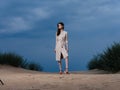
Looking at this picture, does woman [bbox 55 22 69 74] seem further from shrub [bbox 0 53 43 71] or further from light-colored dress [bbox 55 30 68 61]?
shrub [bbox 0 53 43 71]

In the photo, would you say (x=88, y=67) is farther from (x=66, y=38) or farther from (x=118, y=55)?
(x=66, y=38)

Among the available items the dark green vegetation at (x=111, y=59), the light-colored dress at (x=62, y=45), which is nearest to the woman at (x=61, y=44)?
the light-colored dress at (x=62, y=45)

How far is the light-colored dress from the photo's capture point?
17094mm

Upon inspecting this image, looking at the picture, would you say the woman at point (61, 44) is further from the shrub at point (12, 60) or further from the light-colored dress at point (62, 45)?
the shrub at point (12, 60)

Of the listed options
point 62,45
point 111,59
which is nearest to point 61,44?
point 62,45

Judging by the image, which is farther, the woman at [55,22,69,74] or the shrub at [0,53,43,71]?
the shrub at [0,53,43,71]

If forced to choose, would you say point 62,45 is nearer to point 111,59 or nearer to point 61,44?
point 61,44

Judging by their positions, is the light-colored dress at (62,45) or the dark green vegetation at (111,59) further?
the dark green vegetation at (111,59)

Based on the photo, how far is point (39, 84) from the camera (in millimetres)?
12414

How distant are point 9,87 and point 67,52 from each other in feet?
18.1

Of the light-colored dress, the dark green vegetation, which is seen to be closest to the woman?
the light-colored dress

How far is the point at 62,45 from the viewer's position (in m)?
17.2

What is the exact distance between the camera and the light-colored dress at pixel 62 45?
1709 cm

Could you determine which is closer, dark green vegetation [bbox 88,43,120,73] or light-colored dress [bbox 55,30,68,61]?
light-colored dress [bbox 55,30,68,61]
